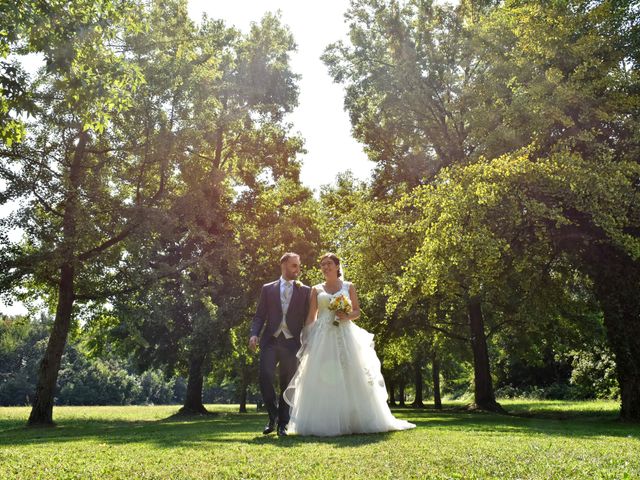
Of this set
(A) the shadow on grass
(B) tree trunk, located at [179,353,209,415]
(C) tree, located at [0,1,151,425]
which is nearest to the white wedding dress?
(A) the shadow on grass

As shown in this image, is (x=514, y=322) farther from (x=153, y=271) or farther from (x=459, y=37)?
(x=153, y=271)

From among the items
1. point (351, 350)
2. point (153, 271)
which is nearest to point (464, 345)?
point (153, 271)

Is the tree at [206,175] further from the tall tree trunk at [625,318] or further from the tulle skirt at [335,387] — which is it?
the tall tree trunk at [625,318]

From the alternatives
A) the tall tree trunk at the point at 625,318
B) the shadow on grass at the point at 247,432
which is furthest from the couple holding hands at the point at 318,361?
the tall tree trunk at the point at 625,318

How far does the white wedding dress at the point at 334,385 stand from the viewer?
8086 mm

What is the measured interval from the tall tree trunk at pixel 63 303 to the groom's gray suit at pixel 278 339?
1187 centimetres

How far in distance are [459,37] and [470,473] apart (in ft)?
78.0

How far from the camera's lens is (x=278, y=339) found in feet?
28.3

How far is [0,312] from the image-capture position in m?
20.5

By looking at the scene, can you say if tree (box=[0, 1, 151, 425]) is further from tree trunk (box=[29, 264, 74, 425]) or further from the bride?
the bride

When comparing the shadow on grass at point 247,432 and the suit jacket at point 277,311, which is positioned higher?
the suit jacket at point 277,311

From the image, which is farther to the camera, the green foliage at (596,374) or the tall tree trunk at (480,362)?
the green foliage at (596,374)

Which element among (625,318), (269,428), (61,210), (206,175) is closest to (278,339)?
(269,428)

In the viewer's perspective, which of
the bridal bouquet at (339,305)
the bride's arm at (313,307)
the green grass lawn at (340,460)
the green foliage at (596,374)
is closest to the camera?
the green grass lawn at (340,460)
